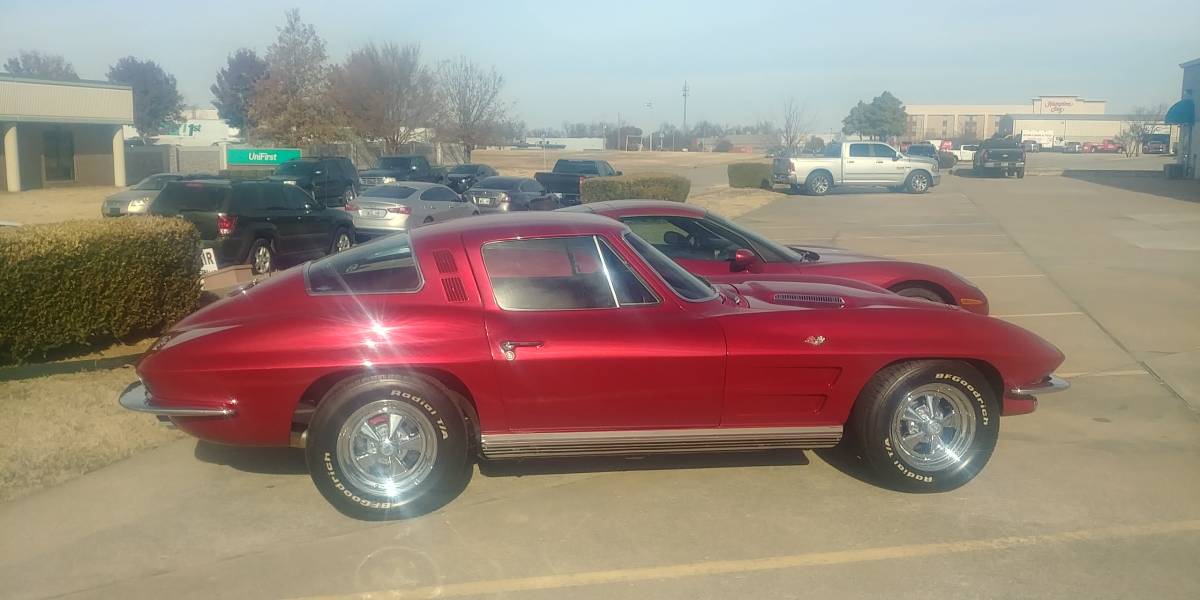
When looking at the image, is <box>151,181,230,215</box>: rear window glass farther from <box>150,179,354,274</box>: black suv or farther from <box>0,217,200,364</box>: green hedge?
<box>0,217,200,364</box>: green hedge

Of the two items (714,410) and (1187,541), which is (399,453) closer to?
(714,410)

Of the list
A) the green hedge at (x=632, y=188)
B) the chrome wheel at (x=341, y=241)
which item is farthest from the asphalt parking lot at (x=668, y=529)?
the green hedge at (x=632, y=188)

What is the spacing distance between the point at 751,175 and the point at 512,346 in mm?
35929

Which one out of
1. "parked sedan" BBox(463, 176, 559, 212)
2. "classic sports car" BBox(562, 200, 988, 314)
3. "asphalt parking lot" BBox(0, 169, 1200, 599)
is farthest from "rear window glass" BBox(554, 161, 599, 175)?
"asphalt parking lot" BBox(0, 169, 1200, 599)

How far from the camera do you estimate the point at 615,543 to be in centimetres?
474

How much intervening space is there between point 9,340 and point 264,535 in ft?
14.8

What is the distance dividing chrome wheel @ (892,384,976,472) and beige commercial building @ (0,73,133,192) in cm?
4034

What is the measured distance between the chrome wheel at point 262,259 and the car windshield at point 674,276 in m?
11.0

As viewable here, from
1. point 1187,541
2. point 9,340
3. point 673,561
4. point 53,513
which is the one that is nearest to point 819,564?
point 673,561

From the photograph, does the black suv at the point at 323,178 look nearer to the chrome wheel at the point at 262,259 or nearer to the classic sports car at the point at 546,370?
the chrome wheel at the point at 262,259

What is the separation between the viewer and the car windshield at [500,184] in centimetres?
2702

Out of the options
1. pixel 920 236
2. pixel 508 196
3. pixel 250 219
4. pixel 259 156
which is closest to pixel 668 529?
pixel 250 219

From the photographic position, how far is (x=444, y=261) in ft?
17.3

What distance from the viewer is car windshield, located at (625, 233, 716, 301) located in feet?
17.8
